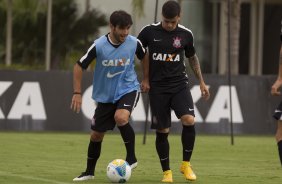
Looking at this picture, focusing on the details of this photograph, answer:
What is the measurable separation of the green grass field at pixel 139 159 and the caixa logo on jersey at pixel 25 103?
25.6 inches

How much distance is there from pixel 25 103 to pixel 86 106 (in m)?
1.40

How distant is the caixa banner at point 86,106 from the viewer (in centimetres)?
2320

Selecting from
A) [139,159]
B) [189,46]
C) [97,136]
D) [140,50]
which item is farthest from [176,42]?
[139,159]

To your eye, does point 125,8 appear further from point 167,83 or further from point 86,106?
point 167,83

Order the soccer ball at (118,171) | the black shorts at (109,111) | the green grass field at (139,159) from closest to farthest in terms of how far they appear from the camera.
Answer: the soccer ball at (118,171), the black shorts at (109,111), the green grass field at (139,159)

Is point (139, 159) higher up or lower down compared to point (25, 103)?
lower down

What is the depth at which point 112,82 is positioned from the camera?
12.4 m

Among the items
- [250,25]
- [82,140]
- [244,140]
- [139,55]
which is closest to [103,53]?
[139,55]

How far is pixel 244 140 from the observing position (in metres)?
22.4

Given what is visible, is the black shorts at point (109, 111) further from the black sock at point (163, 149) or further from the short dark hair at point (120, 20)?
the short dark hair at point (120, 20)

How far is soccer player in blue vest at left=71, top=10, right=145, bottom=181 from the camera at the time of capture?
1226cm

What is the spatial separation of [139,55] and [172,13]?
687 millimetres

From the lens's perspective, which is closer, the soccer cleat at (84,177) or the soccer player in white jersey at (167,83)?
→ the soccer cleat at (84,177)

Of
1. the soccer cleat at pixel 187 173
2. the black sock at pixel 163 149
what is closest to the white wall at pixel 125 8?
the black sock at pixel 163 149
